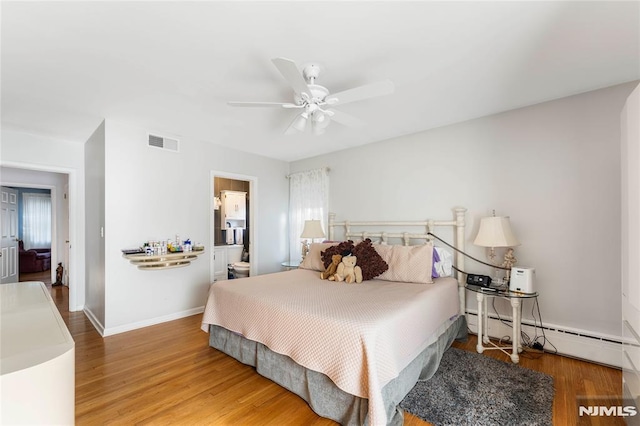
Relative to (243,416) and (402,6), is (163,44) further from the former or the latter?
(243,416)

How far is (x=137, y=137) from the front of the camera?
3.49 meters

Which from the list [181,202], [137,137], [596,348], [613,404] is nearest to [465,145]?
[596,348]

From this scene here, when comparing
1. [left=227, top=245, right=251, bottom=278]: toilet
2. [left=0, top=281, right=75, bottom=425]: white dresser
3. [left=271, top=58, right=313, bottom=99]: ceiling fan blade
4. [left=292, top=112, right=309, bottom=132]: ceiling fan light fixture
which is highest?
[left=271, top=58, right=313, bottom=99]: ceiling fan blade

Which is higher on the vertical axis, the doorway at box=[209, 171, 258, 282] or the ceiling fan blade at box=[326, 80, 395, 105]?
the ceiling fan blade at box=[326, 80, 395, 105]

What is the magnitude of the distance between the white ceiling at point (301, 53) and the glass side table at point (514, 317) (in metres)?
1.88

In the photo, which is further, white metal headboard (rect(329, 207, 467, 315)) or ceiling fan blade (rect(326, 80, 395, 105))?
white metal headboard (rect(329, 207, 467, 315))

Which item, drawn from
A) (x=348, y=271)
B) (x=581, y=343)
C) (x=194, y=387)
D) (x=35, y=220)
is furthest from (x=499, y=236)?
(x=35, y=220)

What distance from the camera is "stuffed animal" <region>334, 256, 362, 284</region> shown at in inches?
117

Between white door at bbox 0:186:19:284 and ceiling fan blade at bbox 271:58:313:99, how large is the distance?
6690 millimetres

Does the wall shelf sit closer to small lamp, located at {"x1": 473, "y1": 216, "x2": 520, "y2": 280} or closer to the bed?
the bed

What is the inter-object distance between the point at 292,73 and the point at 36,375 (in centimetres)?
171

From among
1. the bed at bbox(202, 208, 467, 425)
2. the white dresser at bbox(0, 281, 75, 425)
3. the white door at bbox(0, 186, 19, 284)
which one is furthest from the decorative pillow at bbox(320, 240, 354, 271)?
the white door at bbox(0, 186, 19, 284)

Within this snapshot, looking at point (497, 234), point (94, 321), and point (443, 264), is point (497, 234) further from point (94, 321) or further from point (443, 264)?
point (94, 321)

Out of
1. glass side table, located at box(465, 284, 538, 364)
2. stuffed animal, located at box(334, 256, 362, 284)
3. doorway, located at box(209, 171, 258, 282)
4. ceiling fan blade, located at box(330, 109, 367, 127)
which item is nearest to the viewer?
ceiling fan blade, located at box(330, 109, 367, 127)
